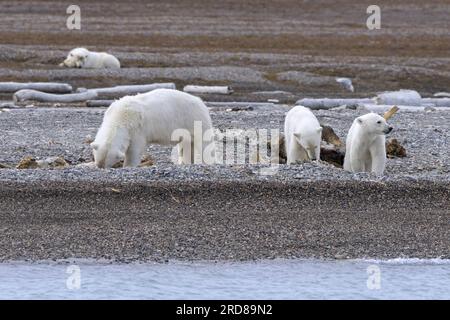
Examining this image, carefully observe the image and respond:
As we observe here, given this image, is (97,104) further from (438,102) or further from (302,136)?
(302,136)

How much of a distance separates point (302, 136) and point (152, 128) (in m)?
1.92

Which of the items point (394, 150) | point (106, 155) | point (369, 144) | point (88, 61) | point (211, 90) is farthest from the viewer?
point (88, 61)

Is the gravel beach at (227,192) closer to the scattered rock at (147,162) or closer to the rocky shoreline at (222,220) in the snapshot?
the rocky shoreline at (222,220)

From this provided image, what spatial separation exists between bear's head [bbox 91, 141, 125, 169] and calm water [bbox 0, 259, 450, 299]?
315cm

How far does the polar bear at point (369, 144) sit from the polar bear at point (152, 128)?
1.83 meters

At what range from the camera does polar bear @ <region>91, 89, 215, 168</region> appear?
1322cm

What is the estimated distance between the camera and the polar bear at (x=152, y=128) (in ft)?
43.4

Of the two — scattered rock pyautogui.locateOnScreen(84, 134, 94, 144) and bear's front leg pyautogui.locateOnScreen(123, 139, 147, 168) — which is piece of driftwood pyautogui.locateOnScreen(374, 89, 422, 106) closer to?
scattered rock pyautogui.locateOnScreen(84, 134, 94, 144)

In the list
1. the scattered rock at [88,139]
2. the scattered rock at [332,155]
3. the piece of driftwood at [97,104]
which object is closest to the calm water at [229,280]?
the scattered rock at [332,155]

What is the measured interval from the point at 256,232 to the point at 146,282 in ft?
4.94

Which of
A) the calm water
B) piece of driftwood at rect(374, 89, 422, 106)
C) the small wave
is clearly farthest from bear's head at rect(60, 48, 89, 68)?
the small wave

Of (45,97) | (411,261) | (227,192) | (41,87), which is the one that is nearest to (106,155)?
(227,192)

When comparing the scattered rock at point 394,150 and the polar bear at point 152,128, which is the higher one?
the polar bear at point 152,128

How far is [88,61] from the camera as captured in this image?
3350 cm
